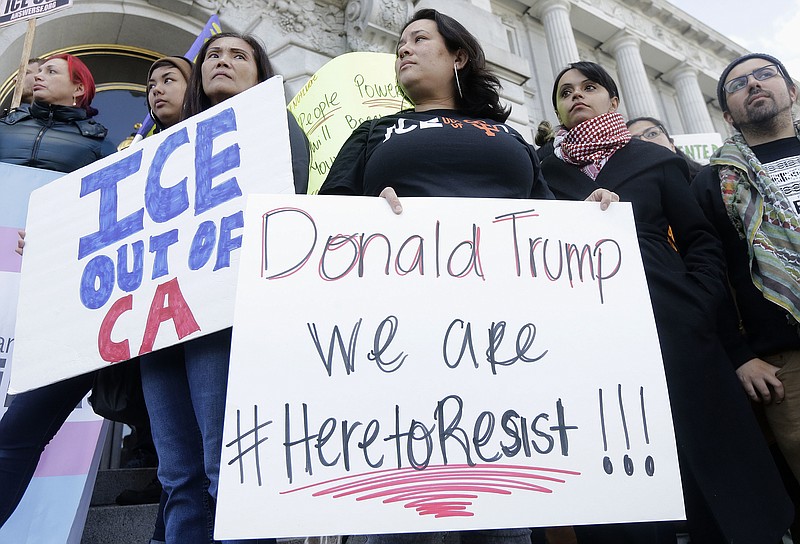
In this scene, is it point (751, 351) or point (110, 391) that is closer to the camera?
point (110, 391)

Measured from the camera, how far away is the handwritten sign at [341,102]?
314 cm

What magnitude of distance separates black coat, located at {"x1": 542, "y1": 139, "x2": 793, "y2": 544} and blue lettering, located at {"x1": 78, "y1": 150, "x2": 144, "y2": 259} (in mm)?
1484

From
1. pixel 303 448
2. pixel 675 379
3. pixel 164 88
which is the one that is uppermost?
pixel 164 88

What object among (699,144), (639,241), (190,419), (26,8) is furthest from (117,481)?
(699,144)

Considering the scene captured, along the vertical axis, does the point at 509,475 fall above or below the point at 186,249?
below

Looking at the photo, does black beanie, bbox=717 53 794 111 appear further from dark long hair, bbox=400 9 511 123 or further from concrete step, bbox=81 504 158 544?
concrete step, bbox=81 504 158 544

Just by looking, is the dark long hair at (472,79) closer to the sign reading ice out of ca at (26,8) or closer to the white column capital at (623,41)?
the sign reading ice out of ca at (26,8)

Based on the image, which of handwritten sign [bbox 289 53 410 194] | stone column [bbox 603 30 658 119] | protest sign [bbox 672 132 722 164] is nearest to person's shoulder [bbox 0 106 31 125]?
handwritten sign [bbox 289 53 410 194]

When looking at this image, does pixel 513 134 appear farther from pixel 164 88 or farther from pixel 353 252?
pixel 164 88

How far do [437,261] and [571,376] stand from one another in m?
0.38

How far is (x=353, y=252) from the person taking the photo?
1316mm

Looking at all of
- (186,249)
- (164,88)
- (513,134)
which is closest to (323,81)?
(164,88)

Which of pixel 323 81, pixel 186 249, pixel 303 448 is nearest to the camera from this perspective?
pixel 303 448

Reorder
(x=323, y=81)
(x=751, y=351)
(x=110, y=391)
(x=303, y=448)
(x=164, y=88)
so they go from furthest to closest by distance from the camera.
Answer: (x=323, y=81)
(x=164, y=88)
(x=751, y=351)
(x=110, y=391)
(x=303, y=448)
